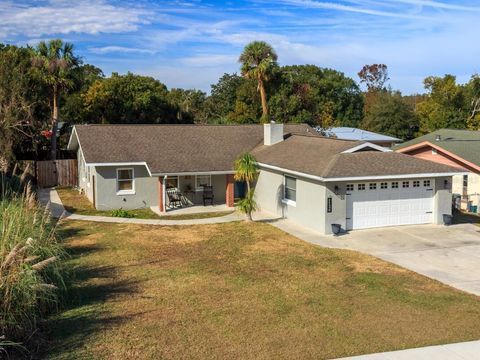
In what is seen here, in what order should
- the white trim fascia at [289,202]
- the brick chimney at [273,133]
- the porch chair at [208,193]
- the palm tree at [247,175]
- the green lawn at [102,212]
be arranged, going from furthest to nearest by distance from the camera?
the brick chimney at [273,133] → the porch chair at [208,193] → the green lawn at [102,212] → the white trim fascia at [289,202] → the palm tree at [247,175]

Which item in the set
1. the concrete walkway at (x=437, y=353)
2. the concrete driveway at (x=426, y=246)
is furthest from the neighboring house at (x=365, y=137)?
the concrete walkway at (x=437, y=353)

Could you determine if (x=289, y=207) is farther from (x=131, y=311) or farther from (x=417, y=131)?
(x=417, y=131)

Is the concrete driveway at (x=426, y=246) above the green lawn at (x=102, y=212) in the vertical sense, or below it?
below

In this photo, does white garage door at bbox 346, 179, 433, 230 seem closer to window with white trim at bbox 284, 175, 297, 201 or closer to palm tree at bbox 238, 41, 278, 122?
window with white trim at bbox 284, 175, 297, 201

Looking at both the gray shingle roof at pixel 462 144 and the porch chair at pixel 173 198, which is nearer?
the porch chair at pixel 173 198

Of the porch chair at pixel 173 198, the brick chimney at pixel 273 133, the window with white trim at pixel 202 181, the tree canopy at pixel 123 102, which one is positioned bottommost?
the porch chair at pixel 173 198

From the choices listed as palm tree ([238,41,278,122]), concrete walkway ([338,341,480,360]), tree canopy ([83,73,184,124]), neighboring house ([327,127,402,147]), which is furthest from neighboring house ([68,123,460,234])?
palm tree ([238,41,278,122])

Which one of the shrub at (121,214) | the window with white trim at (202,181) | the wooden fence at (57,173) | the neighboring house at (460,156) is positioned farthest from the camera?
the wooden fence at (57,173)

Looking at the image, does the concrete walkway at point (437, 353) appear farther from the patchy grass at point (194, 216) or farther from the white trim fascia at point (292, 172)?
the patchy grass at point (194, 216)
